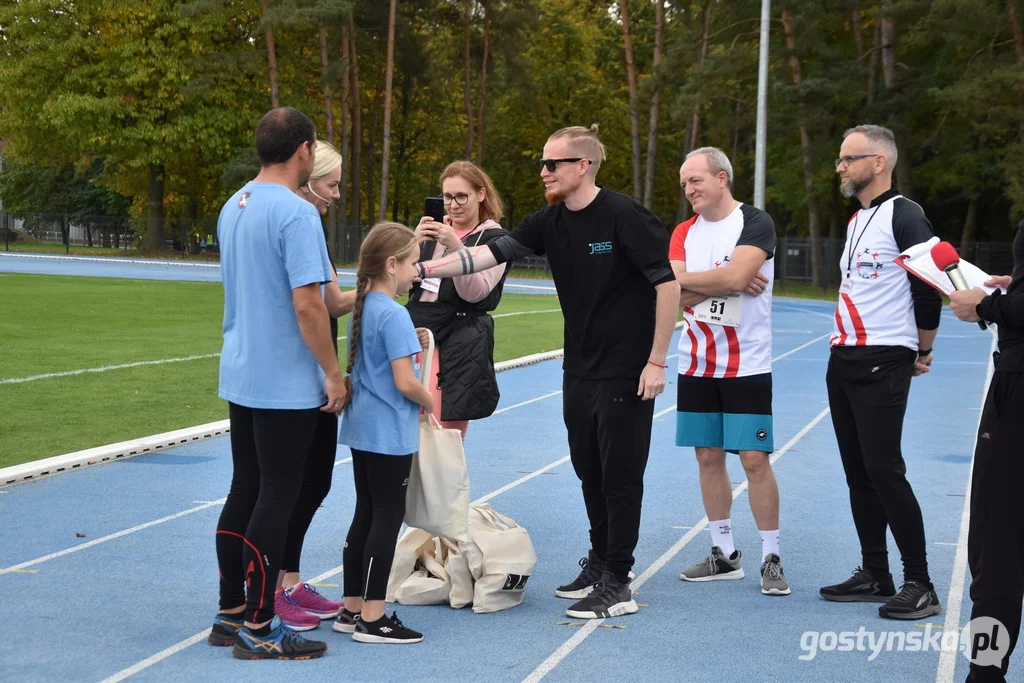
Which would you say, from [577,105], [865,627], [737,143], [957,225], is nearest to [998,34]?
[957,225]

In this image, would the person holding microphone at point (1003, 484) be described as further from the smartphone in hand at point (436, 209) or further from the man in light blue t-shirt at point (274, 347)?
the smartphone in hand at point (436, 209)

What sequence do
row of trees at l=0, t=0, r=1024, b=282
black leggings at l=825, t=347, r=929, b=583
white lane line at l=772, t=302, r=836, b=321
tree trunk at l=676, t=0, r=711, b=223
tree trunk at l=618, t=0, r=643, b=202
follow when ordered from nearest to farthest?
1. black leggings at l=825, t=347, r=929, b=583
2. white lane line at l=772, t=302, r=836, b=321
3. row of trees at l=0, t=0, r=1024, b=282
4. tree trunk at l=676, t=0, r=711, b=223
5. tree trunk at l=618, t=0, r=643, b=202

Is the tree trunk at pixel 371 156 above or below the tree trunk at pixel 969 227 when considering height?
above

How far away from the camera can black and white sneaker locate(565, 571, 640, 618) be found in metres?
4.99

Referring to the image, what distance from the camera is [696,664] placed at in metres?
4.42

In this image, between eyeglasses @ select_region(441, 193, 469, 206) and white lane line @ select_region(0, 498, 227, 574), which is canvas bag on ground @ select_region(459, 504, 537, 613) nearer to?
eyeglasses @ select_region(441, 193, 469, 206)

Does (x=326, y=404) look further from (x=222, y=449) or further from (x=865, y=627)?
(x=222, y=449)

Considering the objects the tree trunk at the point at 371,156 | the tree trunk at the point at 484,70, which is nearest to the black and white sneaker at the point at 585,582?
the tree trunk at the point at 484,70

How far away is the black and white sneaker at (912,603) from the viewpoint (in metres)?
5.04

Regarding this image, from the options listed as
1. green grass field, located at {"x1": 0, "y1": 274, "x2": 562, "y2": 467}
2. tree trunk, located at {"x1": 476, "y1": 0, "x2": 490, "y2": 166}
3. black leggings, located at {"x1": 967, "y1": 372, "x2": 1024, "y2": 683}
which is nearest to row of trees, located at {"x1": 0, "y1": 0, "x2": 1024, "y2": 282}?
tree trunk, located at {"x1": 476, "y1": 0, "x2": 490, "y2": 166}

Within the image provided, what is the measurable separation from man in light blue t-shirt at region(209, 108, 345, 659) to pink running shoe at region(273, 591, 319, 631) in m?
0.33

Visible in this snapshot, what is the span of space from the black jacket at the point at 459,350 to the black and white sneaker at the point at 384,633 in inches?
56.6

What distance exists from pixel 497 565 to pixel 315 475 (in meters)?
0.89

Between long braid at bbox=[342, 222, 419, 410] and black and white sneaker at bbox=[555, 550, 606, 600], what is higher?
A: long braid at bbox=[342, 222, 419, 410]
